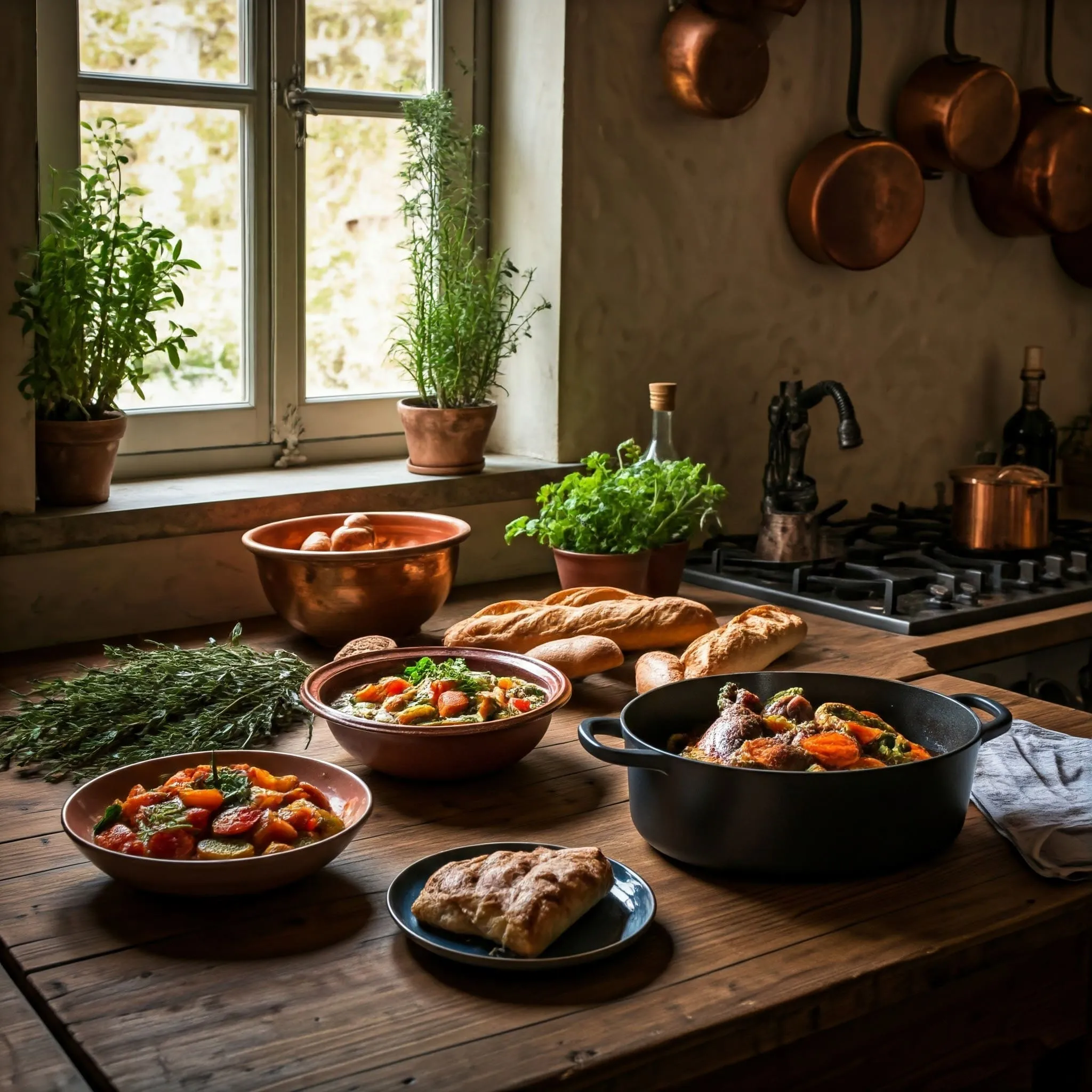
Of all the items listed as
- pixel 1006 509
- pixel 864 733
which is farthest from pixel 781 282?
pixel 864 733

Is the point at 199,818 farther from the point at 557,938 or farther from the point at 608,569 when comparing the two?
the point at 608,569

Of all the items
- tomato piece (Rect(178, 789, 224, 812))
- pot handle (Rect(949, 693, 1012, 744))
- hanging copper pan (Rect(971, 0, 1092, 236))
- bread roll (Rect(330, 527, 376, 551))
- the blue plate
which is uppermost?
hanging copper pan (Rect(971, 0, 1092, 236))

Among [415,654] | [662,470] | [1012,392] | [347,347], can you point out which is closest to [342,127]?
[347,347]

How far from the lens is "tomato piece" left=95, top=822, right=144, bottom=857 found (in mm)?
1121

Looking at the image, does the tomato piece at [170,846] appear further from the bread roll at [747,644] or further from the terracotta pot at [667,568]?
the terracotta pot at [667,568]

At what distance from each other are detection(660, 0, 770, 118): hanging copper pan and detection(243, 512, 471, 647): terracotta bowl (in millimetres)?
915

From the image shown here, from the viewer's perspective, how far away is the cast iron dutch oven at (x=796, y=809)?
3.68 ft

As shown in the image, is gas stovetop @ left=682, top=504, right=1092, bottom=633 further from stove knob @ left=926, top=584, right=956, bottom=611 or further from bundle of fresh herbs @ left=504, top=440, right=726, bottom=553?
bundle of fresh herbs @ left=504, top=440, right=726, bottom=553

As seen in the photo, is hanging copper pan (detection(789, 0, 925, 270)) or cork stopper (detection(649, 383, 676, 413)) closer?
cork stopper (detection(649, 383, 676, 413))

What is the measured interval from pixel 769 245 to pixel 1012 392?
81cm

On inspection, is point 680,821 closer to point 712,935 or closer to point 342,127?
point 712,935

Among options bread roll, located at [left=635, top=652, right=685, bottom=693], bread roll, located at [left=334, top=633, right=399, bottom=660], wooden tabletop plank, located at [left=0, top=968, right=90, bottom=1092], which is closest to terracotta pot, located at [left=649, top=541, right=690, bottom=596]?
bread roll, located at [left=635, top=652, right=685, bottom=693]

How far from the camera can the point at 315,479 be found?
2203 millimetres

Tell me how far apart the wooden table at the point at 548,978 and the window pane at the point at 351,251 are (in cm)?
111
